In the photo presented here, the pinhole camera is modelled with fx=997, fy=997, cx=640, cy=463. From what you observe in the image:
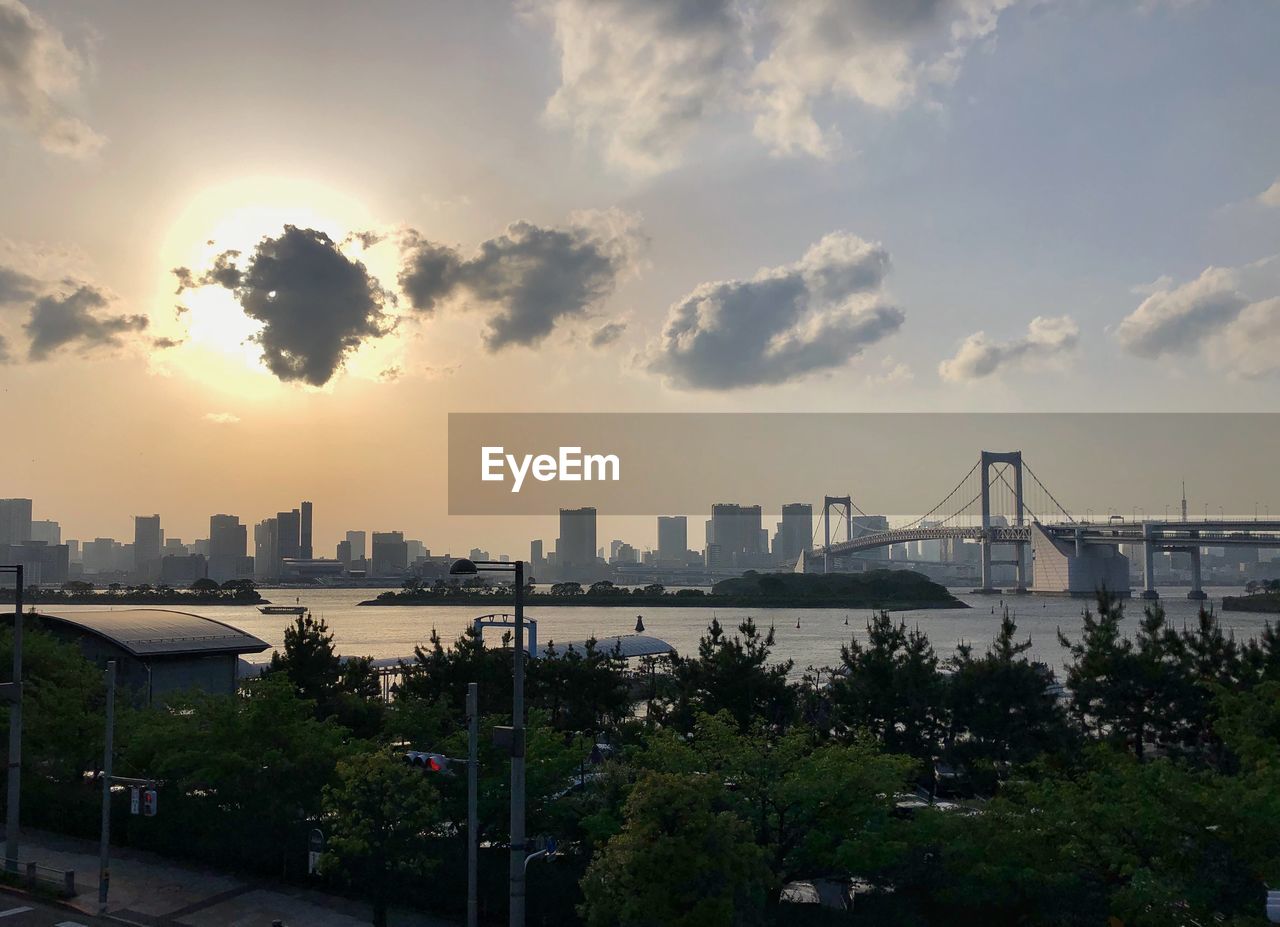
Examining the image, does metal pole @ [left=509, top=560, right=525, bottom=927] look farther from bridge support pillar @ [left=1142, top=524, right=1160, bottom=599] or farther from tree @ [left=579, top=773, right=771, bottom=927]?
bridge support pillar @ [left=1142, top=524, right=1160, bottom=599]

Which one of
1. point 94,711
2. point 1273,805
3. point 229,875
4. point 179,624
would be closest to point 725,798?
point 1273,805

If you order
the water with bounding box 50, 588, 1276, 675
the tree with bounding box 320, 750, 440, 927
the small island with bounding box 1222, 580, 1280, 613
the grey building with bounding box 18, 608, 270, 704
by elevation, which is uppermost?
the grey building with bounding box 18, 608, 270, 704

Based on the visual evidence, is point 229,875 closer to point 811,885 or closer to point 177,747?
point 177,747

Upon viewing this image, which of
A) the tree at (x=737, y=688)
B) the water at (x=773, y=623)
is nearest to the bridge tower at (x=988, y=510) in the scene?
the water at (x=773, y=623)

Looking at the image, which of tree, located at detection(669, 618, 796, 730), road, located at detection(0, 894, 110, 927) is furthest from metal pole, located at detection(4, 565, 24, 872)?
tree, located at detection(669, 618, 796, 730)

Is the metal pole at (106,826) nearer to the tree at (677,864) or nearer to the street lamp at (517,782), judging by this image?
the street lamp at (517,782)

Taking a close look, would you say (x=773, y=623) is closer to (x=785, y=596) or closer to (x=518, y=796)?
(x=785, y=596)
